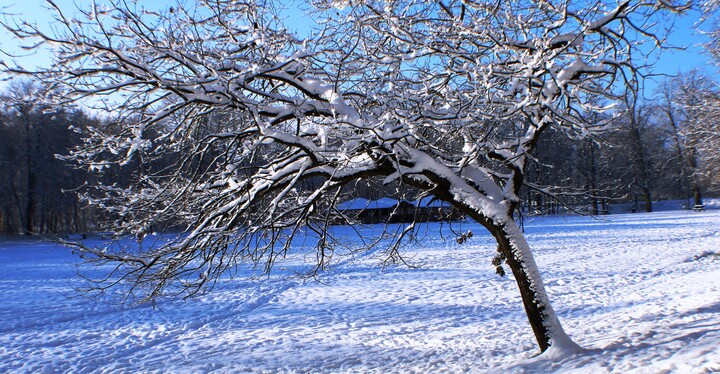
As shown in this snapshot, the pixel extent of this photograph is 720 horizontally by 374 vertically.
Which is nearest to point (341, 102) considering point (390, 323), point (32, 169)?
point (390, 323)

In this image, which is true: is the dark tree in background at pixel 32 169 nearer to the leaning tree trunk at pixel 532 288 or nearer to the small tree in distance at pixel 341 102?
the small tree in distance at pixel 341 102

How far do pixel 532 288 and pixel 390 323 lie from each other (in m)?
5.42

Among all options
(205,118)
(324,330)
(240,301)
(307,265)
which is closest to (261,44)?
(205,118)

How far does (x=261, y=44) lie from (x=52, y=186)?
4850 cm

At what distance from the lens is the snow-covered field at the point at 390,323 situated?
6035mm

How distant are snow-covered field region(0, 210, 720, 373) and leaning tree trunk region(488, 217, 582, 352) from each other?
0.91 feet

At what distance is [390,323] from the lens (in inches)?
392

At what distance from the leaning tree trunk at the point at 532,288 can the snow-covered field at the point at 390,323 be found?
0.91ft

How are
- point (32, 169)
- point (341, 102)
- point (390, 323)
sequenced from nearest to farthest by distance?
1. point (341, 102)
2. point (390, 323)
3. point (32, 169)

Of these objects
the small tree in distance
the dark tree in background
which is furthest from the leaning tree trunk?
the dark tree in background

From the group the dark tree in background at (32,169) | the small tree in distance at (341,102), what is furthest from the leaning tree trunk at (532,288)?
the dark tree in background at (32,169)

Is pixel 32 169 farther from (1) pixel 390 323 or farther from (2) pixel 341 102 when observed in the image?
(2) pixel 341 102

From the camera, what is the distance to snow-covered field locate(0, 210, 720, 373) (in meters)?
6.04

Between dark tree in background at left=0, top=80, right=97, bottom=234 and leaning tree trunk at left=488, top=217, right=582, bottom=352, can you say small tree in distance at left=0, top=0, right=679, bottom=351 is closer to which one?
leaning tree trunk at left=488, top=217, right=582, bottom=352
